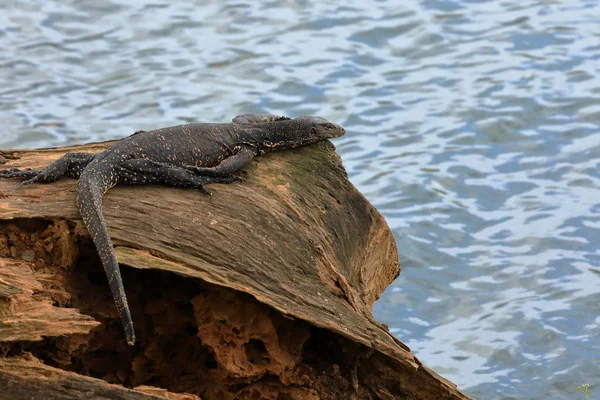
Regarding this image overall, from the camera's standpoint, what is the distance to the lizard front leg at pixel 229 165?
6.64 m

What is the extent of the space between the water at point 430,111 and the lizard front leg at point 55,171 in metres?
4.88

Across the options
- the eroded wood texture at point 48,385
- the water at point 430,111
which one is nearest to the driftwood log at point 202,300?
the eroded wood texture at point 48,385

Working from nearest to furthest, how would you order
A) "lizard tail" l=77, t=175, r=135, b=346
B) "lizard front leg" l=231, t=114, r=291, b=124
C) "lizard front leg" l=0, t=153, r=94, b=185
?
1. "lizard tail" l=77, t=175, r=135, b=346
2. "lizard front leg" l=0, t=153, r=94, b=185
3. "lizard front leg" l=231, t=114, r=291, b=124

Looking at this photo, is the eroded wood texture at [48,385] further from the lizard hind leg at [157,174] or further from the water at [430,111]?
the water at [430,111]

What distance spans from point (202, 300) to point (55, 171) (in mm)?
1371

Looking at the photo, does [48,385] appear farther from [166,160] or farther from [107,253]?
[166,160]

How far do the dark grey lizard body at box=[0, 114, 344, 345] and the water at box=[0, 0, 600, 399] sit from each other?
11.6ft

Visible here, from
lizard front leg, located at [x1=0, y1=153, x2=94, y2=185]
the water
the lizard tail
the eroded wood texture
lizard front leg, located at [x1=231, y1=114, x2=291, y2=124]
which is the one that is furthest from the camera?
the water

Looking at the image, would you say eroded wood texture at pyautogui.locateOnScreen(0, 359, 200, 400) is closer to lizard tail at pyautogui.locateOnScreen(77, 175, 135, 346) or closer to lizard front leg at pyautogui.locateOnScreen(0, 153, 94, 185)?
lizard tail at pyautogui.locateOnScreen(77, 175, 135, 346)

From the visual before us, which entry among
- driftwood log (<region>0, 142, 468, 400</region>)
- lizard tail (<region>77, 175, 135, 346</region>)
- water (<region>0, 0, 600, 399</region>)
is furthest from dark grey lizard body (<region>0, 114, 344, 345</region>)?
water (<region>0, 0, 600, 399</region>)

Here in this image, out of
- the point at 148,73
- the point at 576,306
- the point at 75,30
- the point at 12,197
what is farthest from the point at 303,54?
the point at 12,197

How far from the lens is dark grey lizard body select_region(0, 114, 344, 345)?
18.2 feet

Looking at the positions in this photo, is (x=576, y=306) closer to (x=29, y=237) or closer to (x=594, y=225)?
(x=594, y=225)

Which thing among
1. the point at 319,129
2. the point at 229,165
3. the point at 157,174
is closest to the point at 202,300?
the point at 157,174
